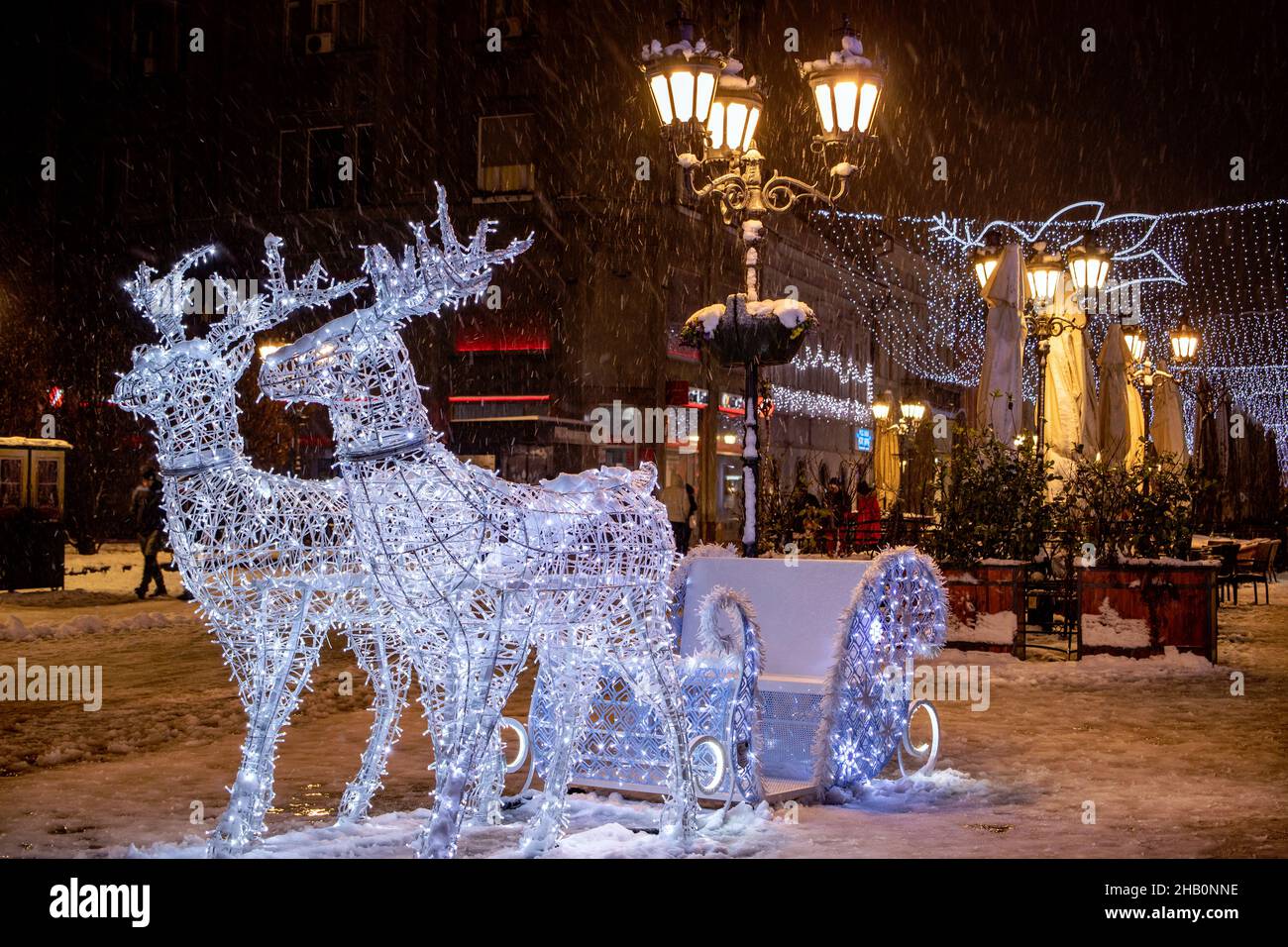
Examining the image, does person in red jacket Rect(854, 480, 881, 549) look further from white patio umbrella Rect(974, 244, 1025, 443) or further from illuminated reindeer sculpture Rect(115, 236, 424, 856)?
illuminated reindeer sculpture Rect(115, 236, 424, 856)

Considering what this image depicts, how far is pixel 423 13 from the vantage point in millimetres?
30172

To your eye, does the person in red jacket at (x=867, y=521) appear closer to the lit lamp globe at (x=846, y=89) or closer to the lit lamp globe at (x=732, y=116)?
the lit lamp globe at (x=846, y=89)

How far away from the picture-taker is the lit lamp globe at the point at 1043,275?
14781 mm

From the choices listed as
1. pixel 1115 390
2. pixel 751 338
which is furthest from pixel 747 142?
pixel 1115 390

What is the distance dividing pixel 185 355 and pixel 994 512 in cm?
954

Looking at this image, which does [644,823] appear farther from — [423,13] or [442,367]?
[423,13]

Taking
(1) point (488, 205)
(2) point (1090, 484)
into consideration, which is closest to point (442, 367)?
(1) point (488, 205)

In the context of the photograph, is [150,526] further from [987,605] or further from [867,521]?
[987,605]

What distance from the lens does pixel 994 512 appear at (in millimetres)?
13094

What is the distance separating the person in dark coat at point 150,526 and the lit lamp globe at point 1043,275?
11.4 m

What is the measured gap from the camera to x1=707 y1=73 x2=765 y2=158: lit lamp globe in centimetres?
919

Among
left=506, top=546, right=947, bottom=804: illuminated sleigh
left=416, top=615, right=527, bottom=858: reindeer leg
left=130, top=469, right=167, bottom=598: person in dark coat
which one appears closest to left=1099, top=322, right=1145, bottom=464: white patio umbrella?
left=506, top=546, right=947, bottom=804: illuminated sleigh

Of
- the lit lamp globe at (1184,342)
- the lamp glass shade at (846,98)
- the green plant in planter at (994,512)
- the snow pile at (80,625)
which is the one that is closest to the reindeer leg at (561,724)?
the lamp glass shade at (846,98)

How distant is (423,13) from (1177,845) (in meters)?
28.3
